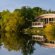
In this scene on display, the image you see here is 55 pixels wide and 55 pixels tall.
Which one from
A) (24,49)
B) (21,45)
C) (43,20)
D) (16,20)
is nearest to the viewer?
(24,49)

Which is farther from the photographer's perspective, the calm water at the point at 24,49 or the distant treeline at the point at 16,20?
the distant treeline at the point at 16,20

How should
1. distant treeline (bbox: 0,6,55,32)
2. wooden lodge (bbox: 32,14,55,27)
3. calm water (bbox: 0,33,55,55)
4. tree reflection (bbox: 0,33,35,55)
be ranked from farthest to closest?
distant treeline (bbox: 0,6,55,32)
wooden lodge (bbox: 32,14,55,27)
tree reflection (bbox: 0,33,35,55)
calm water (bbox: 0,33,55,55)

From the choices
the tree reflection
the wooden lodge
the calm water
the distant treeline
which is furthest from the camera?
the distant treeline

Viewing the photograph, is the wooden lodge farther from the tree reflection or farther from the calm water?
the calm water

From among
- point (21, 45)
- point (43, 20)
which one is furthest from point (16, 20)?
point (21, 45)

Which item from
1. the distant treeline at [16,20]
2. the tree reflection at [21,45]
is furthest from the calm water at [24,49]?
the distant treeline at [16,20]

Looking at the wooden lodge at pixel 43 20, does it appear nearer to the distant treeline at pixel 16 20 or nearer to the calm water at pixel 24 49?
the distant treeline at pixel 16 20

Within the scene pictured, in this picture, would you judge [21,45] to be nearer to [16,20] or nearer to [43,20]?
[16,20]

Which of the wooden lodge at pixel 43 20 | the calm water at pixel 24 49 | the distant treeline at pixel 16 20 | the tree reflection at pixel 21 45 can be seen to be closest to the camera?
the calm water at pixel 24 49

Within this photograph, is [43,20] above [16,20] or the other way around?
the other way around

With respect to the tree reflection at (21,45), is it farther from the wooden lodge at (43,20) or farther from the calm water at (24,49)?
the wooden lodge at (43,20)

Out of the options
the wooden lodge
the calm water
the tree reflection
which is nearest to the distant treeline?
the wooden lodge

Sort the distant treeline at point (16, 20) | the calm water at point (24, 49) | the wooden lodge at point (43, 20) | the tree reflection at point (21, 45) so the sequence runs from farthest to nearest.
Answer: the distant treeline at point (16, 20) < the wooden lodge at point (43, 20) < the tree reflection at point (21, 45) < the calm water at point (24, 49)

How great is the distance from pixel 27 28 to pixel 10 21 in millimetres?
2819
